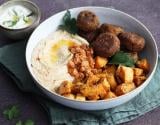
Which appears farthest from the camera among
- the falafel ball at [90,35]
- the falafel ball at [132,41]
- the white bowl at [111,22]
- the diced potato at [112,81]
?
the falafel ball at [90,35]

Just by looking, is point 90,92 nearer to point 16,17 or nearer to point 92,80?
point 92,80

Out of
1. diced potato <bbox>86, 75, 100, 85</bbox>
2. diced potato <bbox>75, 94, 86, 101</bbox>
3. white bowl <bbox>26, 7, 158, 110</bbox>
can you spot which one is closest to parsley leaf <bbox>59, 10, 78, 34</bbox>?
white bowl <bbox>26, 7, 158, 110</bbox>

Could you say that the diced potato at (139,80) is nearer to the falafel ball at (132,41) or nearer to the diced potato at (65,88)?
the falafel ball at (132,41)

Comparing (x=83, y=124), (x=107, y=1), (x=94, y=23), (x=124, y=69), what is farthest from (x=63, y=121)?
(x=107, y=1)

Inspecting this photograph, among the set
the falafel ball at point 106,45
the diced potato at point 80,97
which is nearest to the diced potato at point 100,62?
the falafel ball at point 106,45

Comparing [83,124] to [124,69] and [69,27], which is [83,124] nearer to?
[124,69]

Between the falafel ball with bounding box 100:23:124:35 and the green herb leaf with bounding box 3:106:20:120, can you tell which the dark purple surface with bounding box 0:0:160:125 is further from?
the falafel ball with bounding box 100:23:124:35

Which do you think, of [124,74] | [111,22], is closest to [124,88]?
[124,74]
